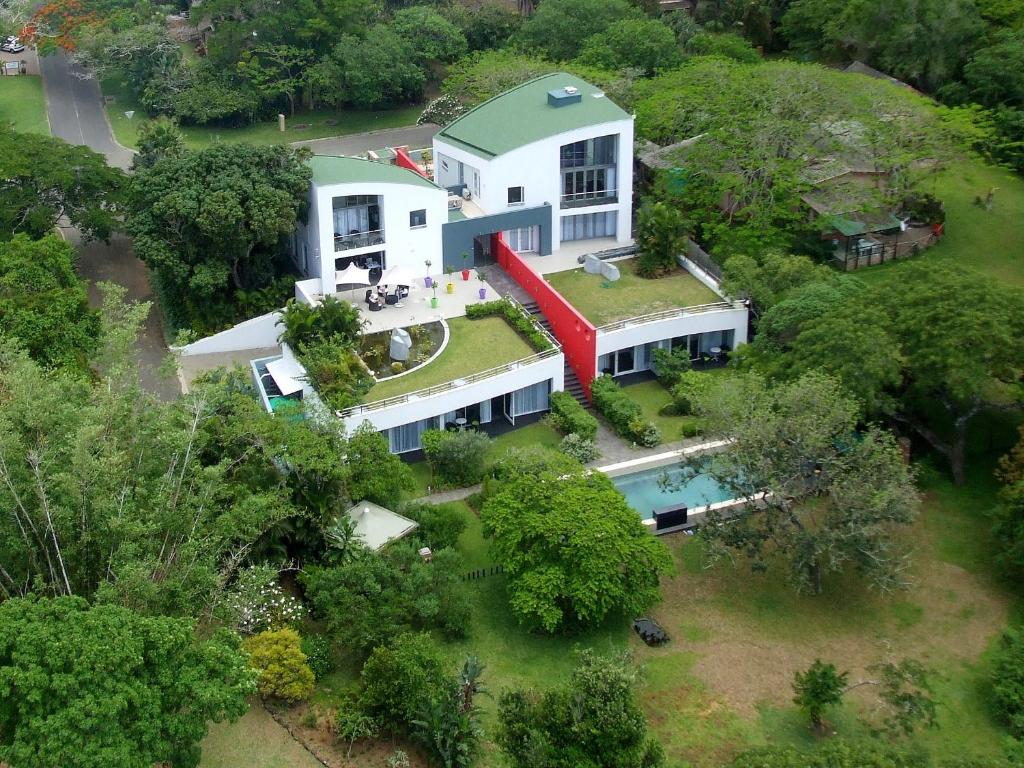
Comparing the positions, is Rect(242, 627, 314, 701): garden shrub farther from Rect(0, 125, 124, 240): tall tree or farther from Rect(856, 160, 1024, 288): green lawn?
Rect(856, 160, 1024, 288): green lawn

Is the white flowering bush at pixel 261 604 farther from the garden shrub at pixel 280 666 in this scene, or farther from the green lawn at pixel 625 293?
the green lawn at pixel 625 293

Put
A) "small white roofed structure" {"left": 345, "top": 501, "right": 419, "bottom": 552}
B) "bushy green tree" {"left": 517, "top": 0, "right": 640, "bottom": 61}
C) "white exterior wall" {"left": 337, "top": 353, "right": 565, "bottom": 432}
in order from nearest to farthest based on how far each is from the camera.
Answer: "small white roofed structure" {"left": 345, "top": 501, "right": 419, "bottom": 552}, "white exterior wall" {"left": 337, "top": 353, "right": 565, "bottom": 432}, "bushy green tree" {"left": 517, "top": 0, "right": 640, "bottom": 61}

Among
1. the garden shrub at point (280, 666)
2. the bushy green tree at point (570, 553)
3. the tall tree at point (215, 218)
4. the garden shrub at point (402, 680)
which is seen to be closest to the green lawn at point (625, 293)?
the tall tree at point (215, 218)

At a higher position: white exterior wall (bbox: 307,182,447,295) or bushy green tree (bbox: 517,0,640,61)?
bushy green tree (bbox: 517,0,640,61)

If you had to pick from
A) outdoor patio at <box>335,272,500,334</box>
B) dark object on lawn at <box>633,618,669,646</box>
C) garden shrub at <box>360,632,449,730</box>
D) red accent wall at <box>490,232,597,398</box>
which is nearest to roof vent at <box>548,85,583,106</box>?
red accent wall at <box>490,232,597,398</box>

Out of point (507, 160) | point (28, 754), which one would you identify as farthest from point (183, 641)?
point (507, 160)

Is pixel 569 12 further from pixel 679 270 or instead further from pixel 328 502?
pixel 328 502
